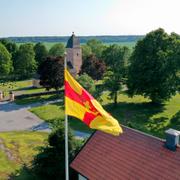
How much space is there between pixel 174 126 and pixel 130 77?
35.1 ft

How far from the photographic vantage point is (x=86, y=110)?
41.0ft

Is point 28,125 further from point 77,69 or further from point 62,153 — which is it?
point 77,69

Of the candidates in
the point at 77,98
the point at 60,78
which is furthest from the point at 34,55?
the point at 77,98

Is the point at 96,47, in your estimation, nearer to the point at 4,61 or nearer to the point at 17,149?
the point at 4,61

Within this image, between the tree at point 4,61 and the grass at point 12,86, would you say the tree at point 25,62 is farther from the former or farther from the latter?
the grass at point 12,86

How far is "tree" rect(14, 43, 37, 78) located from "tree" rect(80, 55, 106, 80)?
70.7ft

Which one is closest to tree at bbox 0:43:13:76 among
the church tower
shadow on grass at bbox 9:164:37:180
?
the church tower

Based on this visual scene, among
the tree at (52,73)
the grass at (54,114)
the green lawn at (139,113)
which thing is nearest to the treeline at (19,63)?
the tree at (52,73)

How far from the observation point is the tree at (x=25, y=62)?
260ft

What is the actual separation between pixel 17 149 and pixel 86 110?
1829 centimetres

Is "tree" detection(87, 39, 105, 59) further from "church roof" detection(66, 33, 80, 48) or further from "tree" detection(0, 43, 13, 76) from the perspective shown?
"tree" detection(0, 43, 13, 76)

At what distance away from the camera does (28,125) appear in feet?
123

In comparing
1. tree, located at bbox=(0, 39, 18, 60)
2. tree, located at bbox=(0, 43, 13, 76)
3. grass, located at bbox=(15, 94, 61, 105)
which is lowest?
grass, located at bbox=(15, 94, 61, 105)

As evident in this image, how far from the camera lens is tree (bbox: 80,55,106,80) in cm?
6266
